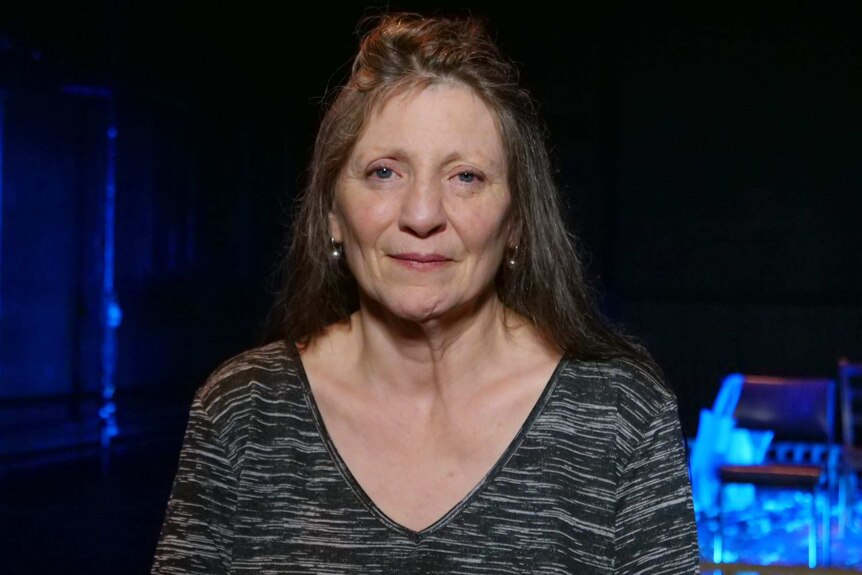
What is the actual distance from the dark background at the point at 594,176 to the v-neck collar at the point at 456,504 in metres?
6.51

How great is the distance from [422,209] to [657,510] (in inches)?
20.1

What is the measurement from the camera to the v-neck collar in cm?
144

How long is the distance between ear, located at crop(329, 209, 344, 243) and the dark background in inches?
256

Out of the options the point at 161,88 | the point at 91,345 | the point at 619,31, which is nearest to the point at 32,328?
the point at 91,345

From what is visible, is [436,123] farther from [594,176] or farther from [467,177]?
[594,176]

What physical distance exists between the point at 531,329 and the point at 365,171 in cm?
38

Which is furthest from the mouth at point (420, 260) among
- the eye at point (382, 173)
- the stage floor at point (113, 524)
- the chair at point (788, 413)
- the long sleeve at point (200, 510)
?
the chair at point (788, 413)

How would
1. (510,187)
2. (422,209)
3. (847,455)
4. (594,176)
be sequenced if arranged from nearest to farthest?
(422,209) < (510,187) < (847,455) < (594,176)

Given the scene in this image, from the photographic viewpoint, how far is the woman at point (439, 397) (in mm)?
1434

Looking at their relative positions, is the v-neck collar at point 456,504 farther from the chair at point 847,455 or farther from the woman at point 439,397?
the chair at point 847,455

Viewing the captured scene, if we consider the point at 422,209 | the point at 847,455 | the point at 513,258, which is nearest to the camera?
the point at 422,209

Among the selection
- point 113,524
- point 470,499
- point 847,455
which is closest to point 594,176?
point 847,455

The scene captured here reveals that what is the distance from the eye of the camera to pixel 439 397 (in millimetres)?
1582

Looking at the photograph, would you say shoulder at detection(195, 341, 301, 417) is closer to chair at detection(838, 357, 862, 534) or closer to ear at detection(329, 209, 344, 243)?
ear at detection(329, 209, 344, 243)
